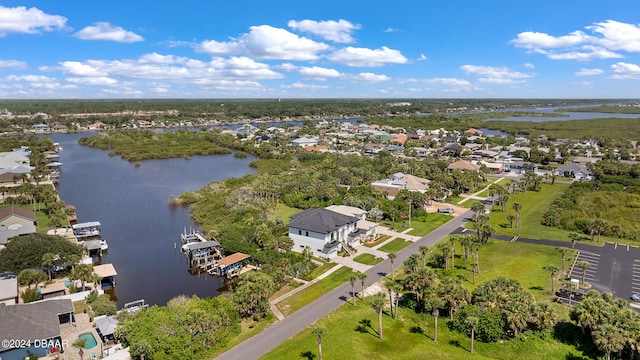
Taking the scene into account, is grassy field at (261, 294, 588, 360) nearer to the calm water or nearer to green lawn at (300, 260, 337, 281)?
green lawn at (300, 260, 337, 281)

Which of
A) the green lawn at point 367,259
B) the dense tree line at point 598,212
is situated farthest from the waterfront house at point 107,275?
the dense tree line at point 598,212

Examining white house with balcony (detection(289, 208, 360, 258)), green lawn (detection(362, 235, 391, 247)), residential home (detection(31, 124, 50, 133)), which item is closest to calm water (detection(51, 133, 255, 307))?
white house with balcony (detection(289, 208, 360, 258))

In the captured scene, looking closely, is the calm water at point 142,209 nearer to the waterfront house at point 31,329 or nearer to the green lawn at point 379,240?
the waterfront house at point 31,329

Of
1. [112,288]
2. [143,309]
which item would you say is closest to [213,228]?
[112,288]

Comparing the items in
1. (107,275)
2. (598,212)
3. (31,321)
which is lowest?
(107,275)

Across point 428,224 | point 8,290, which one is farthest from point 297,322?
point 428,224

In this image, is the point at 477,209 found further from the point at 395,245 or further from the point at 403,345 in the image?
the point at 403,345

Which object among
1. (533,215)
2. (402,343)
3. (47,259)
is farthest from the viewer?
(533,215)
